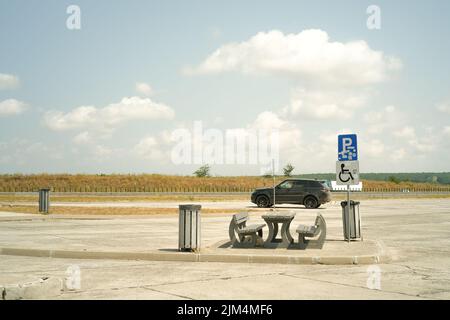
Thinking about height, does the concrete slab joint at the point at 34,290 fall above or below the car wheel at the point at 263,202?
below

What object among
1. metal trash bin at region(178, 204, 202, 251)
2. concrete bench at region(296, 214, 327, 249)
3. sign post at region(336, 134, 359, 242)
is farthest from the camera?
sign post at region(336, 134, 359, 242)

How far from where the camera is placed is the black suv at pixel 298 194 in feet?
101

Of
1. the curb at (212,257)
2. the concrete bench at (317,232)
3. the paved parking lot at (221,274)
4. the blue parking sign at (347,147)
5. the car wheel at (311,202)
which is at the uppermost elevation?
the blue parking sign at (347,147)

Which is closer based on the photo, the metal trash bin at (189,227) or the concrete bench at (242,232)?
the metal trash bin at (189,227)

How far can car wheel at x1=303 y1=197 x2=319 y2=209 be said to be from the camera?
30891 mm

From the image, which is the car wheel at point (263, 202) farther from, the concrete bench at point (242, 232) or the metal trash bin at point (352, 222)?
the concrete bench at point (242, 232)

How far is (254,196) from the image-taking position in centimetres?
3122

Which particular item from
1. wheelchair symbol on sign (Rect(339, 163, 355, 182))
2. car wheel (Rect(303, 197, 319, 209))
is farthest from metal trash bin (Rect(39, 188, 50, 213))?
wheelchair symbol on sign (Rect(339, 163, 355, 182))

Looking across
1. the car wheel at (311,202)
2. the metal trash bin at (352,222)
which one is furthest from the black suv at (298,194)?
the metal trash bin at (352,222)

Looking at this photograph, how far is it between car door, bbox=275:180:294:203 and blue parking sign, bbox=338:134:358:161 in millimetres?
18833

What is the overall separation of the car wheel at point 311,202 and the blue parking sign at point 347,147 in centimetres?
1865

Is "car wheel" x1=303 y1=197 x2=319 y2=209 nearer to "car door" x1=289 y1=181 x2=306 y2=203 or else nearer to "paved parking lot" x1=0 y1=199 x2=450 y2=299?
"car door" x1=289 y1=181 x2=306 y2=203
